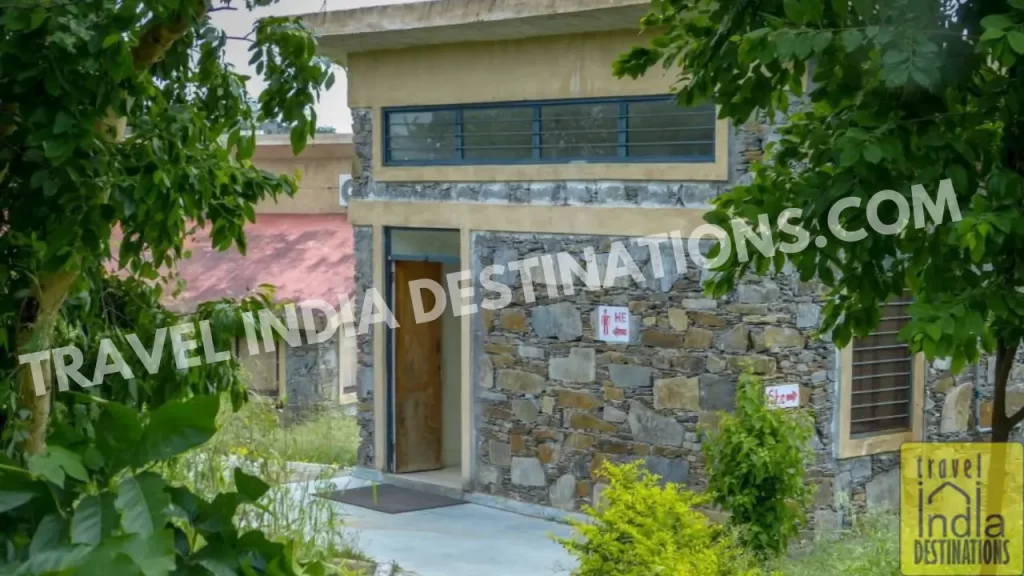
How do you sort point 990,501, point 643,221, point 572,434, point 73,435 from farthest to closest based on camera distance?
point 572,434 → point 643,221 → point 990,501 → point 73,435

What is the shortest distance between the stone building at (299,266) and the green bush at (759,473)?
7.55 meters

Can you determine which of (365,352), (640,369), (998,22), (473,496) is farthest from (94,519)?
(365,352)

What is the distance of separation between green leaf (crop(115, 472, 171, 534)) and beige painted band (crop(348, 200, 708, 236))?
762 centimetres

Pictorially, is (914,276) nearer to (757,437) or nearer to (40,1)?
(40,1)

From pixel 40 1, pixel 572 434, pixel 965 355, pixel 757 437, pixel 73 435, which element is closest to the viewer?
pixel 73 435

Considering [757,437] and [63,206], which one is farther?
[757,437]

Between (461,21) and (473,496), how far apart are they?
14.0ft

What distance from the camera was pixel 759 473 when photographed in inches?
315

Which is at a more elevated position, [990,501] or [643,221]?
[643,221]

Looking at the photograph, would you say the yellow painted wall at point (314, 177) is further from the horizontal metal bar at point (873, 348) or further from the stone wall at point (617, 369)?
the horizontal metal bar at point (873, 348)

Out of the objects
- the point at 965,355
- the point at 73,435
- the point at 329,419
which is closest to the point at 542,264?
the point at 329,419

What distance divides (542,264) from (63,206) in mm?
6624

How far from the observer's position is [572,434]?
1029cm

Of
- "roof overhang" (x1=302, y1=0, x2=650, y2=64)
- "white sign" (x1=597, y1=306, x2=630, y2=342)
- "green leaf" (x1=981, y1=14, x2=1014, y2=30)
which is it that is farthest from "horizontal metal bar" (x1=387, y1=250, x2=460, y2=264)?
"green leaf" (x1=981, y1=14, x2=1014, y2=30)
